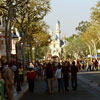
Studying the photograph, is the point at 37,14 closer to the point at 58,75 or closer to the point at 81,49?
the point at 58,75

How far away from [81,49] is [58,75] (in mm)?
112169

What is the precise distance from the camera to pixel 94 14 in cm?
6175

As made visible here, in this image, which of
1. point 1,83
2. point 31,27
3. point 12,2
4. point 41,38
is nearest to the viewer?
point 1,83

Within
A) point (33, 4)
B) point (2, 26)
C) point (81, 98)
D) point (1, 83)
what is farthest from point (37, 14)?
point (1, 83)

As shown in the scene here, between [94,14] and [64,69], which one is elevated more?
[94,14]

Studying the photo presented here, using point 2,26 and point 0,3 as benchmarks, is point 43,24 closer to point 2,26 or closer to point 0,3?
point 2,26

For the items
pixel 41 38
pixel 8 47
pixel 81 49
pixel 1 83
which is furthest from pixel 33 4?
pixel 81 49

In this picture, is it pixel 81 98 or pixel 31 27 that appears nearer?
pixel 81 98

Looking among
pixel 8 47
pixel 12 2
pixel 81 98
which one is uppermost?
pixel 12 2

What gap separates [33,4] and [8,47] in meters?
11.7

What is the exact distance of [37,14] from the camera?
46375 mm

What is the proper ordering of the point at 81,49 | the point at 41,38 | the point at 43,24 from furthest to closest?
the point at 81,49 < the point at 41,38 < the point at 43,24

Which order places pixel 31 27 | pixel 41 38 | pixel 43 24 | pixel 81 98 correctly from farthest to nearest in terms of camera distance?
pixel 41 38 < pixel 43 24 < pixel 31 27 < pixel 81 98

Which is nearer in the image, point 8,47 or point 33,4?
point 8,47
